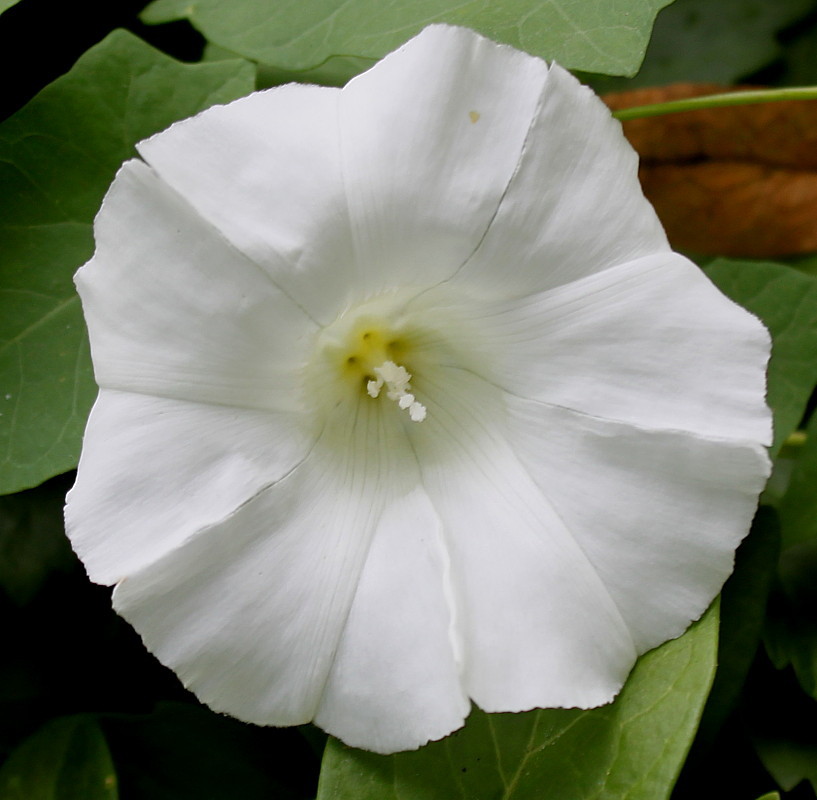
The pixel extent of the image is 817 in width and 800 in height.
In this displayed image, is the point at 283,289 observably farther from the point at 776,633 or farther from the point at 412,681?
the point at 776,633

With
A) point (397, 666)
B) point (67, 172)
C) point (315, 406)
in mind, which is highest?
point (67, 172)

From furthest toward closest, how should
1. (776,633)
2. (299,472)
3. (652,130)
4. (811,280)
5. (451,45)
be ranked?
(652,130) → (811,280) → (776,633) → (299,472) → (451,45)

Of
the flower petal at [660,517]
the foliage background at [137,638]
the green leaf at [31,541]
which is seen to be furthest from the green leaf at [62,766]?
the flower petal at [660,517]

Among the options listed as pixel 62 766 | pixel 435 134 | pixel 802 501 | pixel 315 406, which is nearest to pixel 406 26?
pixel 435 134

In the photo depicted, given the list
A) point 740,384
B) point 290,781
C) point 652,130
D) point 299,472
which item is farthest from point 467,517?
point 652,130

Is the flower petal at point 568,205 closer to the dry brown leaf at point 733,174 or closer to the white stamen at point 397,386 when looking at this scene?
the white stamen at point 397,386

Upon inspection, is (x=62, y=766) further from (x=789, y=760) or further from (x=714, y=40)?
(x=714, y=40)
